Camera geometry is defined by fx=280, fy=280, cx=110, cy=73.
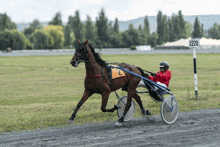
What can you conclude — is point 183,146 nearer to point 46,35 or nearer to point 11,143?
point 11,143

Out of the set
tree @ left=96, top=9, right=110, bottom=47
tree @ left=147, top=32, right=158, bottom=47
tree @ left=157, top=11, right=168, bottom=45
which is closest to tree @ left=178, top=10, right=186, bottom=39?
tree @ left=157, top=11, right=168, bottom=45

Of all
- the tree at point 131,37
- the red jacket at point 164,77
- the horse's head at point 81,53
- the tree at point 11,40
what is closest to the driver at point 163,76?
the red jacket at point 164,77

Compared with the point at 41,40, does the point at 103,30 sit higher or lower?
higher

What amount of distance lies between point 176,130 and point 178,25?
8955 centimetres

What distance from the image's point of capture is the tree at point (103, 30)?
73875mm

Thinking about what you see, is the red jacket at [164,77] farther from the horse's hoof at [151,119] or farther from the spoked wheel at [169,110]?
the horse's hoof at [151,119]

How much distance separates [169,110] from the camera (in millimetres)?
6605

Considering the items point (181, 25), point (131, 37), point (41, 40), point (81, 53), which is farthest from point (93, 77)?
point (181, 25)

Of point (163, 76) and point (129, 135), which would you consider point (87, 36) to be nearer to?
point (163, 76)

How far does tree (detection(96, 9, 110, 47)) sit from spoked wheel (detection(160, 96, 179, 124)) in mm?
67494

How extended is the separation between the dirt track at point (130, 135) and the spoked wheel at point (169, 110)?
0.13 metres

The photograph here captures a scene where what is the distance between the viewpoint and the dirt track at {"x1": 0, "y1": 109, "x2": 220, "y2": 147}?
16.2 ft

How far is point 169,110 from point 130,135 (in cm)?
157

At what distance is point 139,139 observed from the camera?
5.17 metres
